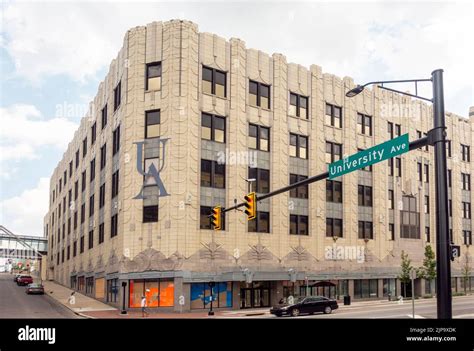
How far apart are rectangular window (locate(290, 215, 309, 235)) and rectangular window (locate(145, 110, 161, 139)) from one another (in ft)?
49.4

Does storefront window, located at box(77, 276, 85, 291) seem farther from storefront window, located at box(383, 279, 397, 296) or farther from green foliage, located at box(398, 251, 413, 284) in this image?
green foliage, located at box(398, 251, 413, 284)

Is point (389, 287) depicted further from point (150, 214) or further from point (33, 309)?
point (33, 309)

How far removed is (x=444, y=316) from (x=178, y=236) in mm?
30324

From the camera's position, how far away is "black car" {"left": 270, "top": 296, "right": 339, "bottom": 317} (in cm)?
3519

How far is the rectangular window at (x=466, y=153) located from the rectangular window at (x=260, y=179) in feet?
110

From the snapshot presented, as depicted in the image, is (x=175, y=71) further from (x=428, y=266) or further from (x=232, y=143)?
(x=428, y=266)

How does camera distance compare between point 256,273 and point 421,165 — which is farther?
point 421,165

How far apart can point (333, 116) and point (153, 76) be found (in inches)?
764

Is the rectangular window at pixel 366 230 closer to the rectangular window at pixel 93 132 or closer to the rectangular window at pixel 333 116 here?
the rectangular window at pixel 333 116

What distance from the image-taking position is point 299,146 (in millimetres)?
50625

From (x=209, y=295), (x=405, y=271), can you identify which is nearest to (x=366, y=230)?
(x=405, y=271)

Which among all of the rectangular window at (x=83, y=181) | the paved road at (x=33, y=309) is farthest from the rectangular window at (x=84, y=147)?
the paved road at (x=33, y=309)

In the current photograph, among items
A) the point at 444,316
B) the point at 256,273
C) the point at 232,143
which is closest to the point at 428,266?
the point at 256,273
